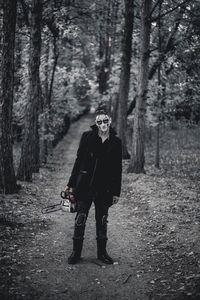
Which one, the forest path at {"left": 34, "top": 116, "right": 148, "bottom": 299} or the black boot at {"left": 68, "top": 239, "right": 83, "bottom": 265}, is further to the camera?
the black boot at {"left": 68, "top": 239, "right": 83, "bottom": 265}

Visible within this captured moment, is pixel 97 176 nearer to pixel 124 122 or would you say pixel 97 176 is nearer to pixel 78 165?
pixel 78 165

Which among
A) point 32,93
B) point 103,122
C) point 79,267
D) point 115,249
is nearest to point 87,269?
point 79,267

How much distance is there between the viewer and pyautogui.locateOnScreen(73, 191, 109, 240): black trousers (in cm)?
582

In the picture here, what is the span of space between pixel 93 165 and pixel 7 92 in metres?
5.01

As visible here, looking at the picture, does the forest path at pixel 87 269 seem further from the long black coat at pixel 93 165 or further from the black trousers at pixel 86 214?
the long black coat at pixel 93 165

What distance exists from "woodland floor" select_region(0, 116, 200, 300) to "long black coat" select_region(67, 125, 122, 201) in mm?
1436

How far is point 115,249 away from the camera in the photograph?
22.2ft

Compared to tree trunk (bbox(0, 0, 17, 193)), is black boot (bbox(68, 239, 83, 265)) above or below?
below

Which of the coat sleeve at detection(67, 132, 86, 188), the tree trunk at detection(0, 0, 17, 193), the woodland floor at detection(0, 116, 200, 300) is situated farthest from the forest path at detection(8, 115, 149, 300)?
the tree trunk at detection(0, 0, 17, 193)

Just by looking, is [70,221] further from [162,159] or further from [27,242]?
[162,159]

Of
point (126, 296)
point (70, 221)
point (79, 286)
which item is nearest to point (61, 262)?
point (79, 286)

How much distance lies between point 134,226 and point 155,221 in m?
0.56

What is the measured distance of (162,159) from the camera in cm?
2244

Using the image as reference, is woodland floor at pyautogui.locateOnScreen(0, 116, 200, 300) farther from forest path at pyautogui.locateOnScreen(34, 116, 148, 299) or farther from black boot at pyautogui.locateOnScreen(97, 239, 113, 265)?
black boot at pyautogui.locateOnScreen(97, 239, 113, 265)
